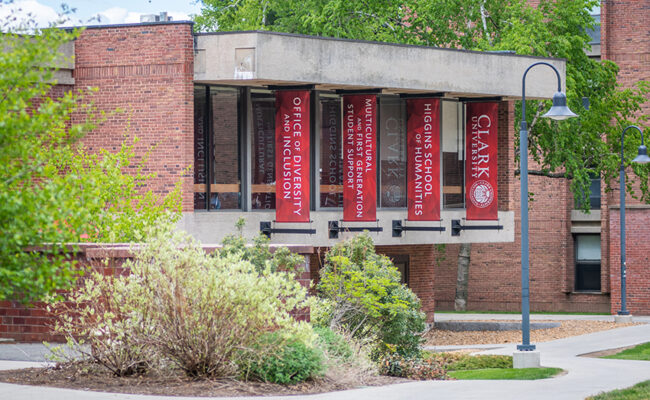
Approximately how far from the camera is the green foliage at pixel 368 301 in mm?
18781

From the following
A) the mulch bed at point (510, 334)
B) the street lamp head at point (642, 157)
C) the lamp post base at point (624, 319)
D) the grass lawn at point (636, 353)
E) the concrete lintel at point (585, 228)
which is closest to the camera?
the grass lawn at point (636, 353)

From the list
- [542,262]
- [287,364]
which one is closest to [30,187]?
[287,364]

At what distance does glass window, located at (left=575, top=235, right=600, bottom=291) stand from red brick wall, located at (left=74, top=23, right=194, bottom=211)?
23.4 metres

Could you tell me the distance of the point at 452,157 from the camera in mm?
30672

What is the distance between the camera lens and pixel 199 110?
1039 inches

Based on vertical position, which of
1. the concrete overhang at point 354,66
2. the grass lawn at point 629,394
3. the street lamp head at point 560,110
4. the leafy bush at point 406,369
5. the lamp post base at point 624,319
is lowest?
the lamp post base at point 624,319

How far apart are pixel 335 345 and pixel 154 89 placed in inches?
448

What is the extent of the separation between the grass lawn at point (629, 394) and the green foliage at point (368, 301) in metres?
4.47

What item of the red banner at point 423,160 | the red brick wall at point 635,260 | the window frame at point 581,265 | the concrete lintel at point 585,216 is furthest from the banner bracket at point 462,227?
the window frame at point 581,265

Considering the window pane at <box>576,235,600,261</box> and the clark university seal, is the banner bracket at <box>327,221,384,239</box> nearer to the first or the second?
the clark university seal

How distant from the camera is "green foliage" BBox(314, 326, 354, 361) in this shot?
52.7 feet

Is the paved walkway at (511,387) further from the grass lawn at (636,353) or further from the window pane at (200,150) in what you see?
the window pane at (200,150)

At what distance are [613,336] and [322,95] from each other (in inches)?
411

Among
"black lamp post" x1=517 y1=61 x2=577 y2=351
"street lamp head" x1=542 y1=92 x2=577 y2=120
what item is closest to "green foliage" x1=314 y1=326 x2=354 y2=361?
"black lamp post" x1=517 y1=61 x2=577 y2=351
